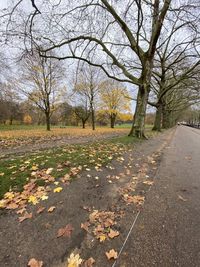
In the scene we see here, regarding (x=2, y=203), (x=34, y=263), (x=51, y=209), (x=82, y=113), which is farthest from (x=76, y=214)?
(x=82, y=113)

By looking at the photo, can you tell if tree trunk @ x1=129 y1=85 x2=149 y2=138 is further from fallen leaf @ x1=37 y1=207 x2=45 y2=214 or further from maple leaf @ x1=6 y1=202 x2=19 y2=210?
maple leaf @ x1=6 y1=202 x2=19 y2=210

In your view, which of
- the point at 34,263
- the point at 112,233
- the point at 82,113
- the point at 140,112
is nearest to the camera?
the point at 34,263

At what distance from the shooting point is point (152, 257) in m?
2.17

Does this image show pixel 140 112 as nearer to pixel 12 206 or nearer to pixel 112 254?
pixel 12 206

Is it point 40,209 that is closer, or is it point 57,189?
point 40,209

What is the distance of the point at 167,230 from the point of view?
2678 millimetres

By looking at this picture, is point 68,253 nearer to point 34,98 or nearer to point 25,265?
point 25,265

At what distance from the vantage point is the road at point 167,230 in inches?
84.6

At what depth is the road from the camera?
2.15 metres

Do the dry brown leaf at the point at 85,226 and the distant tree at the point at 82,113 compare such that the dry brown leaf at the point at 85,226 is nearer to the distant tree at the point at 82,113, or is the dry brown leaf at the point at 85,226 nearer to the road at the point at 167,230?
the road at the point at 167,230

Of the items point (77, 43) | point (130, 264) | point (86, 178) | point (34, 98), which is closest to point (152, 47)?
point (77, 43)

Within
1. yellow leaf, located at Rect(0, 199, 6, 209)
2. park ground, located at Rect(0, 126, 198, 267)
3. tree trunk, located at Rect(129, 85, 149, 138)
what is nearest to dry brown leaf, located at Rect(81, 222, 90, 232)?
park ground, located at Rect(0, 126, 198, 267)

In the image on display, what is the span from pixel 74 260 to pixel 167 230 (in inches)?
56.0

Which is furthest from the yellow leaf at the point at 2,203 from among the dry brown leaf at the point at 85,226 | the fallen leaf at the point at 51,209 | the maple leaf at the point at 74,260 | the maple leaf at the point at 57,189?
the maple leaf at the point at 74,260
